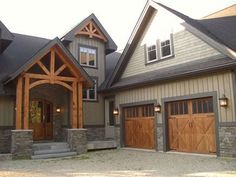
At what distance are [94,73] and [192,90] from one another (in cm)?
730

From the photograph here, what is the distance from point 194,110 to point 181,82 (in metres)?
1.33

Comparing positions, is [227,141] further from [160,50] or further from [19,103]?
[19,103]

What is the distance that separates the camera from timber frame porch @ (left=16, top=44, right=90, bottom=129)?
12758 millimetres

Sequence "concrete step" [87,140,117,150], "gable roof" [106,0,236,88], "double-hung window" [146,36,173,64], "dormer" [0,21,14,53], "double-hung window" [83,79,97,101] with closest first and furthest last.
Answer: "gable roof" [106,0,236,88], "double-hung window" [146,36,173,64], "concrete step" [87,140,117,150], "dormer" [0,21,14,53], "double-hung window" [83,79,97,101]

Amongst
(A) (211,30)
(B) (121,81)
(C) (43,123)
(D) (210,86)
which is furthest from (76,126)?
(A) (211,30)

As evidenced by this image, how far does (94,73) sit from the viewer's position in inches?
711

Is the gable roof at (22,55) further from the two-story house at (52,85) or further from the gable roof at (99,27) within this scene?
the gable roof at (99,27)

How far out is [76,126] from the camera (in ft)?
46.8

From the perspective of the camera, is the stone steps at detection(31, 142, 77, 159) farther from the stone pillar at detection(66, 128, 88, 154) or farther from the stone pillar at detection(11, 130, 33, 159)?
the stone pillar at detection(11, 130, 33, 159)

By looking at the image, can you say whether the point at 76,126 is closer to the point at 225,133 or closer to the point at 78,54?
the point at 78,54

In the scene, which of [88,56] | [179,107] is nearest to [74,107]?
[88,56]

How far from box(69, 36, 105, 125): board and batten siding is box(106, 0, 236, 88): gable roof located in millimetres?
1411

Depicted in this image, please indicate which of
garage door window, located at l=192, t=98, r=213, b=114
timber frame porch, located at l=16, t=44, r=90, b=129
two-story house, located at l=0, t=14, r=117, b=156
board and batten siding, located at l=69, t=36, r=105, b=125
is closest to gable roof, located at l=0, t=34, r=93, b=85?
two-story house, located at l=0, t=14, r=117, b=156

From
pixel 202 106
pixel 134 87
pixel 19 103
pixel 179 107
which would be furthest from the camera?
pixel 134 87
